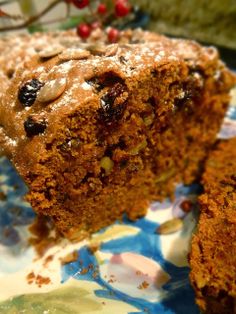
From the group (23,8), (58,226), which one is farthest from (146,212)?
(23,8)

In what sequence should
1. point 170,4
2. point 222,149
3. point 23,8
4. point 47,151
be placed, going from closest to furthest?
point 47,151, point 222,149, point 170,4, point 23,8

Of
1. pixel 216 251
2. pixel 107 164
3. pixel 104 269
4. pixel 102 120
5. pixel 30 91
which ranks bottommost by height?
pixel 104 269

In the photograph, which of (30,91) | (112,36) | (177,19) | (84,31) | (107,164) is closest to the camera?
(30,91)

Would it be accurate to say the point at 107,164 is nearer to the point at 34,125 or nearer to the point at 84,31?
the point at 34,125

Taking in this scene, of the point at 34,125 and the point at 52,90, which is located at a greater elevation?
the point at 52,90

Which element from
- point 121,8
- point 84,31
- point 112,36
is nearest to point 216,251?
point 112,36

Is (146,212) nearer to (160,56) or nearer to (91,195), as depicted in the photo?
(91,195)

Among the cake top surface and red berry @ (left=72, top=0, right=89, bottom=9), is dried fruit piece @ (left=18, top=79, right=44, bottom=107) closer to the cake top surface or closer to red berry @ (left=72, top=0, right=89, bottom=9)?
the cake top surface
